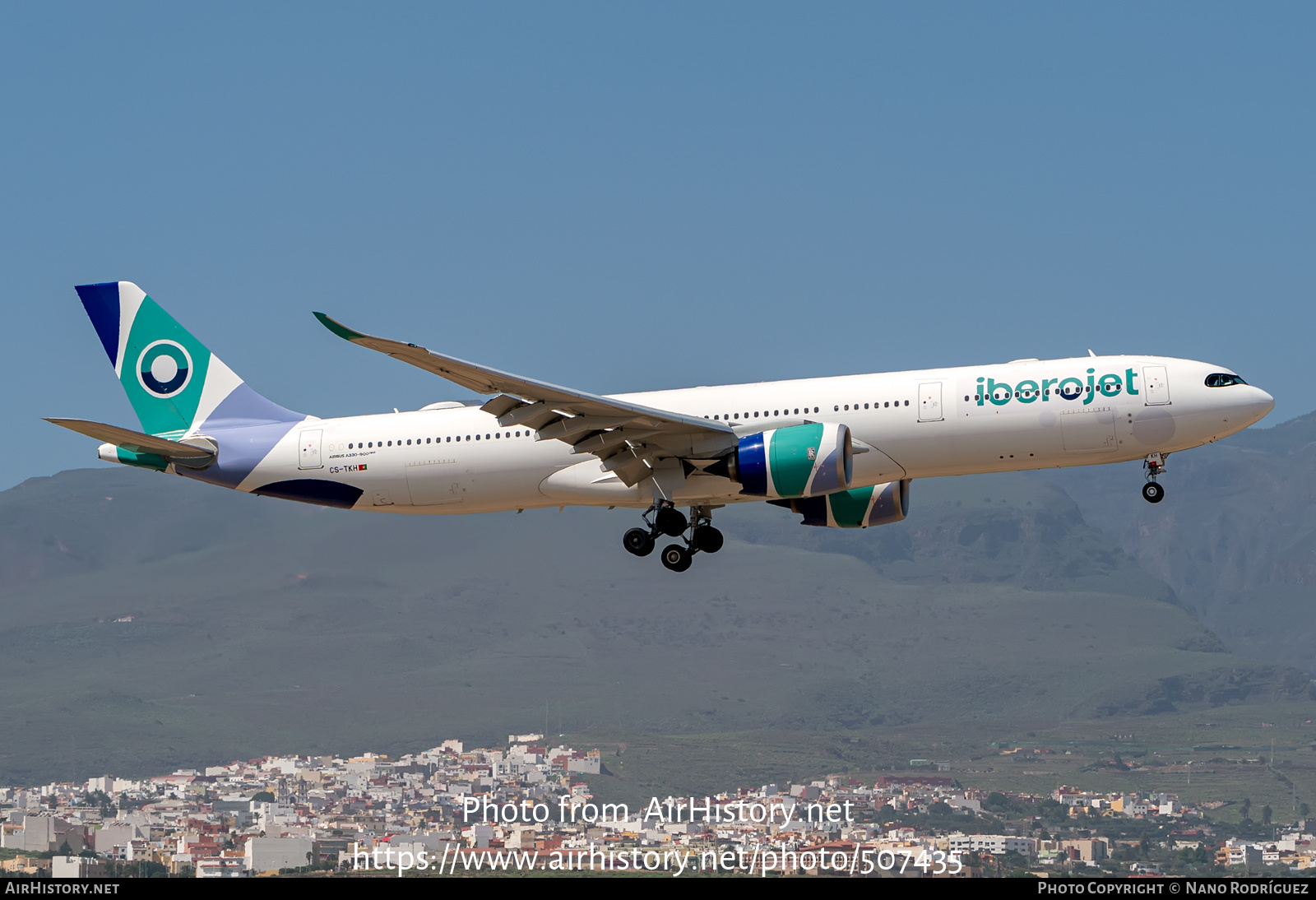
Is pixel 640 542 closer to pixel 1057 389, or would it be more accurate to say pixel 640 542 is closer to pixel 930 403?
pixel 930 403

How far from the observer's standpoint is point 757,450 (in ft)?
122

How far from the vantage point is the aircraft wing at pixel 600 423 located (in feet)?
116

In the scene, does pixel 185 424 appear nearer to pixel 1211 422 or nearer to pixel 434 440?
pixel 434 440

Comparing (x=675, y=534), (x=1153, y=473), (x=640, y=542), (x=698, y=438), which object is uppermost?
(x=698, y=438)

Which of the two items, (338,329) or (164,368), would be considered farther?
(164,368)

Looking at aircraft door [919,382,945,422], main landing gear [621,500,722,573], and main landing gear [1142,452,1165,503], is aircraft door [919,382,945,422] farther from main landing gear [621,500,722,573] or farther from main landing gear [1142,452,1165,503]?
main landing gear [621,500,722,573]

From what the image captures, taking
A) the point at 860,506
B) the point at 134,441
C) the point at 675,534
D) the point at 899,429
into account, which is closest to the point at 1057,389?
the point at 899,429

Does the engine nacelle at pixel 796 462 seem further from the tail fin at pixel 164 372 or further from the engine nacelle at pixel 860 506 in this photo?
the tail fin at pixel 164 372

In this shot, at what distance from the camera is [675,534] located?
1564 inches

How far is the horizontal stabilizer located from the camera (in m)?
37.5

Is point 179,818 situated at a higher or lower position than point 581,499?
lower

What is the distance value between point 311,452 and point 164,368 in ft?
20.3

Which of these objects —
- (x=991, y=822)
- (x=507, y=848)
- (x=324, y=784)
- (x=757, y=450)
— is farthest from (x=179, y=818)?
(x=757, y=450)

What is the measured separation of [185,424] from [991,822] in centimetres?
11454
